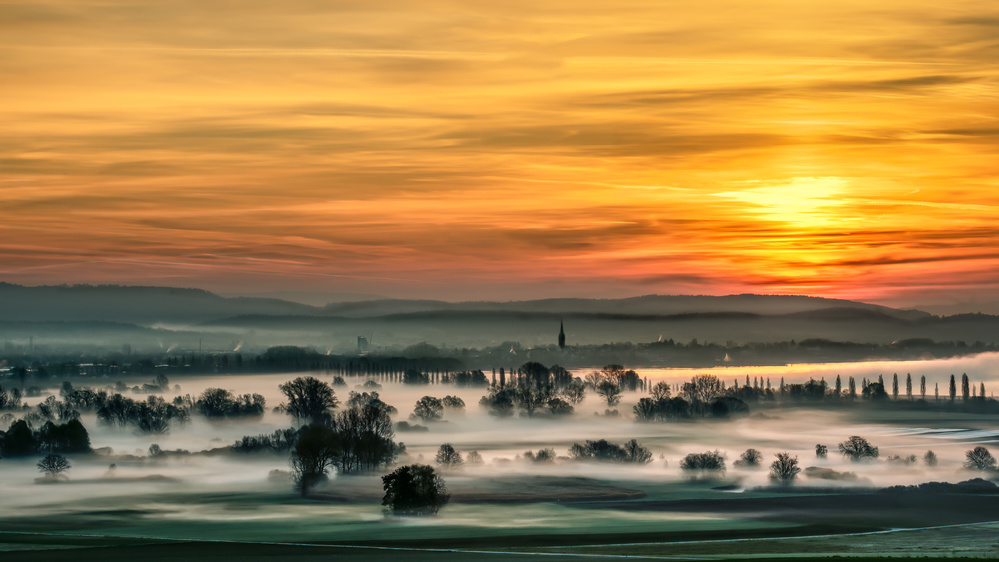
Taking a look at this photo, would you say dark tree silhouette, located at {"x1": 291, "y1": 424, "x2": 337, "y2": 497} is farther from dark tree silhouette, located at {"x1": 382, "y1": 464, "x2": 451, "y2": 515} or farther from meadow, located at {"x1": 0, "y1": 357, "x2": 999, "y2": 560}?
dark tree silhouette, located at {"x1": 382, "y1": 464, "x2": 451, "y2": 515}

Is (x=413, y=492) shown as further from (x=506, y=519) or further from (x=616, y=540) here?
(x=616, y=540)

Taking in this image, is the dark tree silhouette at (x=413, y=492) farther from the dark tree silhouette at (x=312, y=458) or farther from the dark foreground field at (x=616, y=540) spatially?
the dark tree silhouette at (x=312, y=458)

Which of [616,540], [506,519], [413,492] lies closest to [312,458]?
[413,492]

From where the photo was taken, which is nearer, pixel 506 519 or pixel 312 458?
pixel 506 519

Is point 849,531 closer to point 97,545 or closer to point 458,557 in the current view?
point 458,557

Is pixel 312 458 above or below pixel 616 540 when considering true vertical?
above

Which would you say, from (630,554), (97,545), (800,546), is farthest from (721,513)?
(97,545)

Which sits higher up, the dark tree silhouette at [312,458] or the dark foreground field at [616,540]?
the dark tree silhouette at [312,458]

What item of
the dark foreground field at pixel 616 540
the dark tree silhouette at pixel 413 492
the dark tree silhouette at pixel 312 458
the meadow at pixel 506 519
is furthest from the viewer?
the dark tree silhouette at pixel 312 458

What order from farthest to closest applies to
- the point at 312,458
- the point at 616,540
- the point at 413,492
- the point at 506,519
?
the point at 312,458, the point at 413,492, the point at 506,519, the point at 616,540

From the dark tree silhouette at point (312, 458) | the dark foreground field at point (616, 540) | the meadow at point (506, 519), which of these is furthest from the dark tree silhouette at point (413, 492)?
the dark tree silhouette at point (312, 458)

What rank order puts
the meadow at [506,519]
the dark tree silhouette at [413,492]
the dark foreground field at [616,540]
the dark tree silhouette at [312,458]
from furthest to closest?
the dark tree silhouette at [312,458] → the dark tree silhouette at [413,492] → the meadow at [506,519] → the dark foreground field at [616,540]
